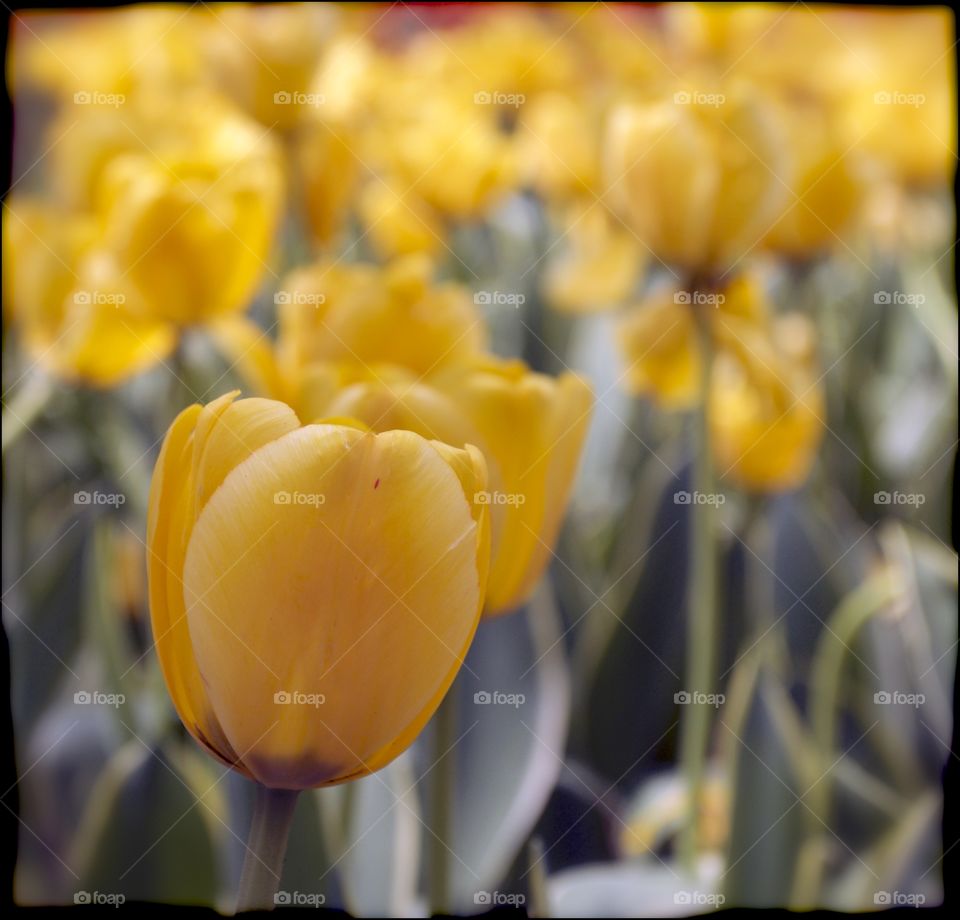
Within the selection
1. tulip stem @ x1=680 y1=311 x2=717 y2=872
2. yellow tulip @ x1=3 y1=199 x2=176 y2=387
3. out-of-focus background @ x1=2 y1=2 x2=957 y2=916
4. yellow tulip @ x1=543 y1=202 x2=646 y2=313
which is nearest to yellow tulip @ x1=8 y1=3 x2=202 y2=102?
out-of-focus background @ x1=2 y1=2 x2=957 y2=916

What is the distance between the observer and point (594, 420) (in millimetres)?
594

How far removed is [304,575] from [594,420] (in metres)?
0.37

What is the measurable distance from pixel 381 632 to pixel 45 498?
381 mm

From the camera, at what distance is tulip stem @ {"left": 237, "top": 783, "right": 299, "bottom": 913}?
0.24 metres

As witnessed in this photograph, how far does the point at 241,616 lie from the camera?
239 millimetres

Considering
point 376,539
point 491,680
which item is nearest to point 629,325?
point 491,680

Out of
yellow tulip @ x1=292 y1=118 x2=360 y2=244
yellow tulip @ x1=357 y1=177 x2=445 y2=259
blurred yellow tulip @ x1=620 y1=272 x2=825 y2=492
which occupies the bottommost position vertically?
blurred yellow tulip @ x1=620 y1=272 x2=825 y2=492

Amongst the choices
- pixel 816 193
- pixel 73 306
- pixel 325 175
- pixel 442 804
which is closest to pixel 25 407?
pixel 73 306

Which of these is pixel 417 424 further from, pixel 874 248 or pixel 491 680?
pixel 874 248

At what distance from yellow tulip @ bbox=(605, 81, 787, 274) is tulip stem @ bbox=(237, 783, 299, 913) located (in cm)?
32

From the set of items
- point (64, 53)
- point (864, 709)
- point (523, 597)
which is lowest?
point (864, 709)

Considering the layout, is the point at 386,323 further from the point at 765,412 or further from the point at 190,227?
the point at 765,412

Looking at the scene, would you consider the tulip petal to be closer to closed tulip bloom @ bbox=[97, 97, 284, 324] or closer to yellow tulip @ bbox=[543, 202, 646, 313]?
closed tulip bloom @ bbox=[97, 97, 284, 324]

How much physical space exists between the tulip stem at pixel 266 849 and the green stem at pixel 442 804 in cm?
9
